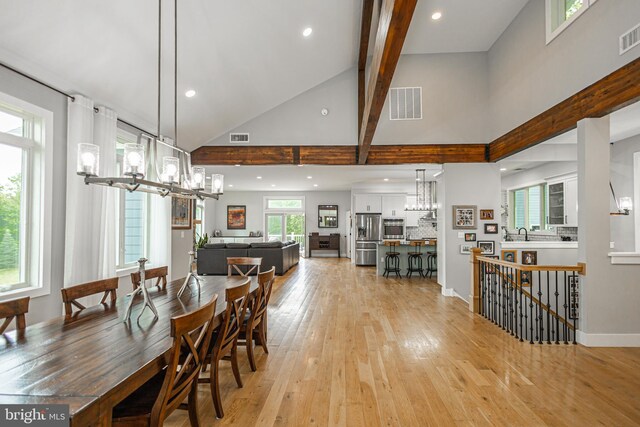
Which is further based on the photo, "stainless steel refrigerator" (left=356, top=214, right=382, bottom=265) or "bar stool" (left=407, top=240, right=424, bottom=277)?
"stainless steel refrigerator" (left=356, top=214, right=382, bottom=265)

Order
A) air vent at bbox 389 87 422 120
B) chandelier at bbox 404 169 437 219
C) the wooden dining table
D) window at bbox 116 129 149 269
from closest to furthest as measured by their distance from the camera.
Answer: the wooden dining table
window at bbox 116 129 149 269
air vent at bbox 389 87 422 120
chandelier at bbox 404 169 437 219

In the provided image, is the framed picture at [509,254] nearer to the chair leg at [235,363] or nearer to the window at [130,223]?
the chair leg at [235,363]

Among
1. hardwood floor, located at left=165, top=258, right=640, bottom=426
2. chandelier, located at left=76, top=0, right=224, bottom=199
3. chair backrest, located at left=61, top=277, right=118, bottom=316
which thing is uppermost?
chandelier, located at left=76, top=0, right=224, bottom=199

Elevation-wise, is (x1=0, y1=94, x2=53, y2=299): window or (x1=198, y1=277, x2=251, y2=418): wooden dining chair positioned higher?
(x1=0, y1=94, x2=53, y2=299): window

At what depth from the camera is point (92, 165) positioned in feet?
7.78

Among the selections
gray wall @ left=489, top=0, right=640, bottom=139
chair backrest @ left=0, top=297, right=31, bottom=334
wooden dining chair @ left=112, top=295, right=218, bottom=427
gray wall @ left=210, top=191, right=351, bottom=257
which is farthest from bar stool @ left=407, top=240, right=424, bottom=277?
chair backrest @ left=0, top=297, right=31, bottom=334

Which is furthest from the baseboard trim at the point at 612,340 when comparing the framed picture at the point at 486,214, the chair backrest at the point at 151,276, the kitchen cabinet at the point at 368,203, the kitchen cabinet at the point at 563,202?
the kitchen cabinet at the point at 368,203

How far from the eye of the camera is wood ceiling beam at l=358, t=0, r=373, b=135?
472 cm

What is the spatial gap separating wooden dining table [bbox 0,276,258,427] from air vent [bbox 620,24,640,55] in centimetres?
444

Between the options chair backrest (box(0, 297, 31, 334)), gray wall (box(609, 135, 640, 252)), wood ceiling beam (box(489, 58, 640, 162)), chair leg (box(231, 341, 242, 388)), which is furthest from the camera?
gray wall (box(609, 135, 640, 252))

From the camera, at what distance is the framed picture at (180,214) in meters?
6.50

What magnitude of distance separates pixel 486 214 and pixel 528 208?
9.77 ft

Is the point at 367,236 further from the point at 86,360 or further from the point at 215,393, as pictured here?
the point at 86,360

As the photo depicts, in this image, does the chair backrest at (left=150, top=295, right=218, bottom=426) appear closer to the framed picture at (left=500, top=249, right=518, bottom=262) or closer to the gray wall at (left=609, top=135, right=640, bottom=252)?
the framed picture at (left=500, top=249, right=518, bottom=262)
